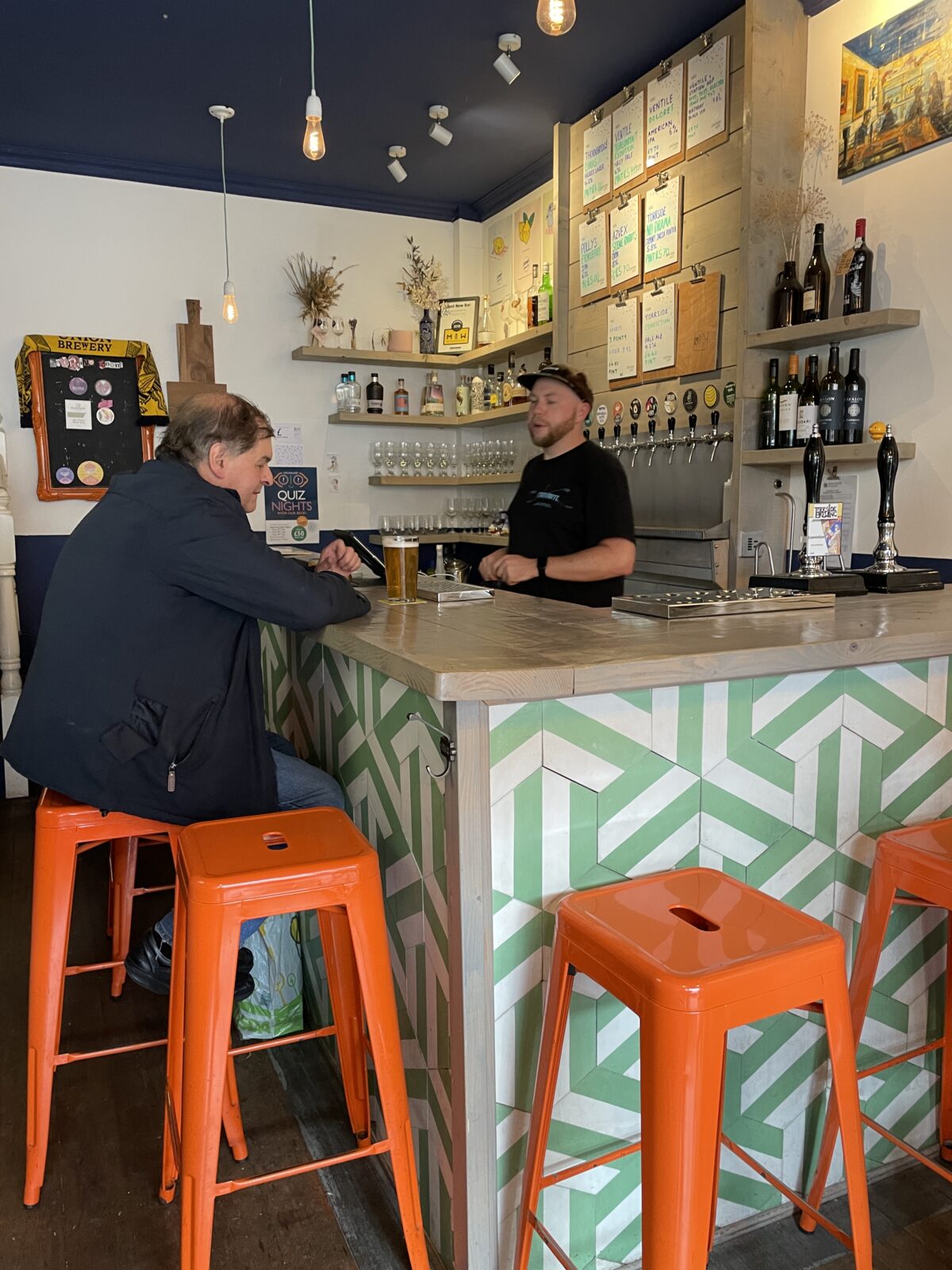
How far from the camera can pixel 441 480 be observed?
17.9 feet

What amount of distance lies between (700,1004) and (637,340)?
3.38m

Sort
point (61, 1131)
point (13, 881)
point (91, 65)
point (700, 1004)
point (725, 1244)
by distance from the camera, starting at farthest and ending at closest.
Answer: point (91, 65), point (13, 881), point (61, 1131), point (725, 1244), point (700, 1004)

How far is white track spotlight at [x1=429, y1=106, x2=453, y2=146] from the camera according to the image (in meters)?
3.97

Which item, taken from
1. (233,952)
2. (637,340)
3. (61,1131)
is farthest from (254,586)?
(637,340)

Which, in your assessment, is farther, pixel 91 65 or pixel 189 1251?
pixel 91 65

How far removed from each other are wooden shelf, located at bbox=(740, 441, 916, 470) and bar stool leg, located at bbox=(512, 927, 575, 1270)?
192cm

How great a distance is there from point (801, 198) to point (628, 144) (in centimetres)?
94

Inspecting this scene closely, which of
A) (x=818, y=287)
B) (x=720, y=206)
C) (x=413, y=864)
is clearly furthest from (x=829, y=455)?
(x=413, y=864)

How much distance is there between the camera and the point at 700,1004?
1036mm

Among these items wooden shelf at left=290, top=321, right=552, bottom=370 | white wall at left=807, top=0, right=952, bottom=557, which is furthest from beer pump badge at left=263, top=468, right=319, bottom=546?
white wall at left=807, top=0, right=952, bottom=557

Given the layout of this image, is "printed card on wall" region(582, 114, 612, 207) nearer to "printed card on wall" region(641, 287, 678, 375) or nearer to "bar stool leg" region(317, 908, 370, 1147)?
"printed card on wall" region(641, 287, 678, 375)

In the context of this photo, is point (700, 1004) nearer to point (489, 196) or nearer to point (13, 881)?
point (13, 881)

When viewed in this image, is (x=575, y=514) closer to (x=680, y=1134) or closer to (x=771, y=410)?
(x=771, y=410)

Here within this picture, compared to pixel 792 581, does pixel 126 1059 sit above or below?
below
